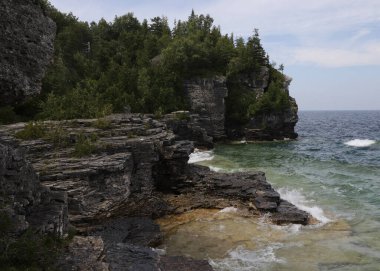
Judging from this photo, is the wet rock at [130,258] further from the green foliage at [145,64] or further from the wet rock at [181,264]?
the green foliage at [145,64]

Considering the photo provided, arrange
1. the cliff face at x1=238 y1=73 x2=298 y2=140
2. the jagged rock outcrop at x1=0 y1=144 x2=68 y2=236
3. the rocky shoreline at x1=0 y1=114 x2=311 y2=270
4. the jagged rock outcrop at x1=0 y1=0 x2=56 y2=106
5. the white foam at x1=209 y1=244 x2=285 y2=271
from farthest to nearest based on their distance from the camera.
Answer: the cliff face at x1=238 y1=73 x2=298 y2=140, the white foam at x1=209 y1=244 x2=285 y2=271, the rocky shoreline at x1=0 y1=114 x2=311 y2=270, the jagged rock outcrop at x1=0 y1=144 x2=68 y2=236, the jagged rock outcrop at x1=0 y1=0 x2=56 y2=106

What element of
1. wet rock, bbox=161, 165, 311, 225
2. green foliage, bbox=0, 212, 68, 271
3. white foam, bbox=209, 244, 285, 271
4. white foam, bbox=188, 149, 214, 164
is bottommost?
white foam, bbox=209, 244, 285, 271

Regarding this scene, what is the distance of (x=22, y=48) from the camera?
923 centimetres

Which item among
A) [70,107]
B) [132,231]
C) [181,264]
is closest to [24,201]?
[181,264]

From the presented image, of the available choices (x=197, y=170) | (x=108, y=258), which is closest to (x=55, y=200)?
(x=108, y=258)

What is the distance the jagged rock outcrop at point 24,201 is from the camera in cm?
1097

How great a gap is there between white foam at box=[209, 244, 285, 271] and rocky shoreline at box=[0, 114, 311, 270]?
3139mm

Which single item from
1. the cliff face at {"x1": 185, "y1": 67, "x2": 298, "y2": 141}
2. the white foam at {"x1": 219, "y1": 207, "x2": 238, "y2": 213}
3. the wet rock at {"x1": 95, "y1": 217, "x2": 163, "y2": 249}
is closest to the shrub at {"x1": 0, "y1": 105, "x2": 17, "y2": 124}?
the wet rock at {"x1": 95, "y1": 217, "x2": 163, "y2": 249}

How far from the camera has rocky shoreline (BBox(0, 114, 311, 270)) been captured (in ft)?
44.0

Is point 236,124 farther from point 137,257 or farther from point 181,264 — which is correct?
point 137,257

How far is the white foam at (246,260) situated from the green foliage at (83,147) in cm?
903

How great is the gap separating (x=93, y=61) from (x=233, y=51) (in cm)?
2862

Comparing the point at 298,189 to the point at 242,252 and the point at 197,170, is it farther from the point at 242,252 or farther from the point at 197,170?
the point at 242,252

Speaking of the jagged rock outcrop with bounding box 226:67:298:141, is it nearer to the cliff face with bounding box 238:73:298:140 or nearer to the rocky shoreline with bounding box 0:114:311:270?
the cliff face with bounding box 238:73:298:140
